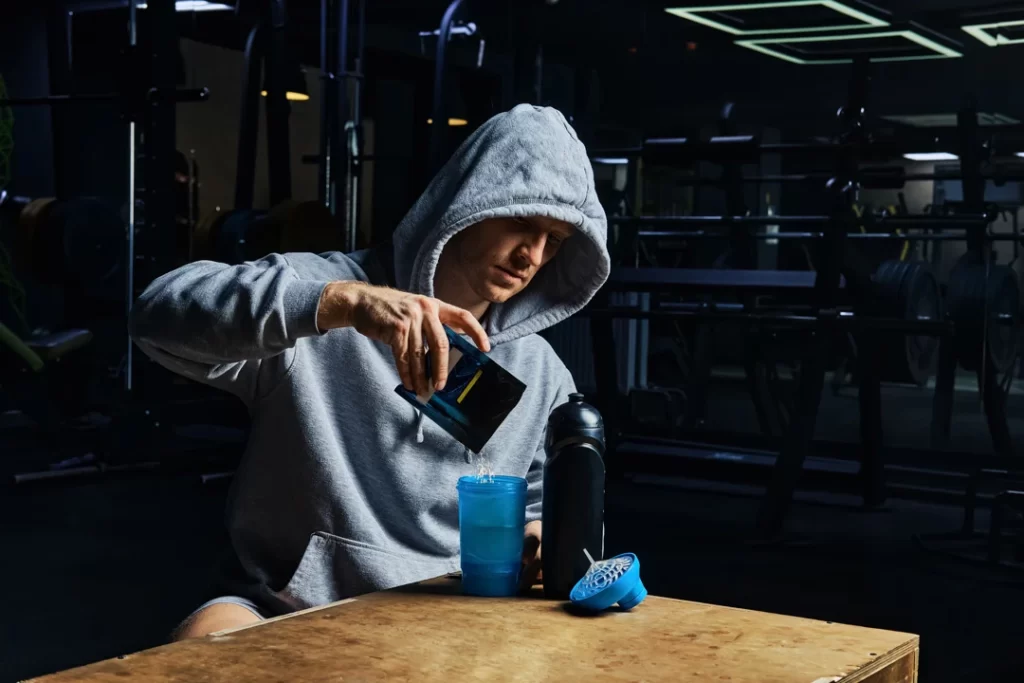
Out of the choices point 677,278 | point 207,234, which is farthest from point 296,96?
point 677,278

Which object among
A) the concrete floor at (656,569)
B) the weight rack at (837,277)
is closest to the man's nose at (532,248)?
the concrete floor at (656,569)

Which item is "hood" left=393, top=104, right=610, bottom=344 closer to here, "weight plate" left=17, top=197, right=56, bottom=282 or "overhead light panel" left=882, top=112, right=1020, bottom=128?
"overhead light panel" left=882, top=112, right=1020, bottom=128

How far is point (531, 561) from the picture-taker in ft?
4.49

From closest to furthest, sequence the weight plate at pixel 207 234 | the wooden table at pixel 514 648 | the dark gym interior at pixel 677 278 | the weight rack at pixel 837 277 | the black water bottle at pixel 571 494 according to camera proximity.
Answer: the wooden table at pixel 514 648, the black water bottle at pixel 571 494, the dark gym interior at pixel 677 278, the weight rack at pixel 837 277, the weight plate at pixel 207 234

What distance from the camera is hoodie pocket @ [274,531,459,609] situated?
1.41 metres

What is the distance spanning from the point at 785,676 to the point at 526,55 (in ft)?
13.8

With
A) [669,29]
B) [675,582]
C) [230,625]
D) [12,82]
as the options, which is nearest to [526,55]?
[669,29]

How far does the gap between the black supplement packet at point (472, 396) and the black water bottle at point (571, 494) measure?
9 centimetres

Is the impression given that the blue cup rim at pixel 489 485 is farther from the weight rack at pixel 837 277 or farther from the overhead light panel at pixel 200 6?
the overhead light panel at pixel 200 6

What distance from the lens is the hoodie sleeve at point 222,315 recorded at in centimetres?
120

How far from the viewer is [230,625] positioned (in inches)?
53.5

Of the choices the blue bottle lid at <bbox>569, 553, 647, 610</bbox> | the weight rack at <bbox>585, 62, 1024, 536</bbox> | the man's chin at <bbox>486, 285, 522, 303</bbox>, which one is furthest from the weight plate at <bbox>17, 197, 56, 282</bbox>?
the blue bottle lid at <bbox>569, 553, 647, 610</bbox>

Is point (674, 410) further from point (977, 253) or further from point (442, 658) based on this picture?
point (442, 658)

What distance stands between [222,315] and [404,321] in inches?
8.7
